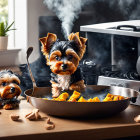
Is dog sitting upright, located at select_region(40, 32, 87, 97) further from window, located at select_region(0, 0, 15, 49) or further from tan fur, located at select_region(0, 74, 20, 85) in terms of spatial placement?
window, located at select_region(0, 0, 15, 49)

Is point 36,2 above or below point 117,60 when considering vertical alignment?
above

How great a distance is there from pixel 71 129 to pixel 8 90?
38cm

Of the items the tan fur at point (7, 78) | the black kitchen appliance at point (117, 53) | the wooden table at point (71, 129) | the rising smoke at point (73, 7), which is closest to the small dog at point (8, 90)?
the tan fur at point (7, 78)

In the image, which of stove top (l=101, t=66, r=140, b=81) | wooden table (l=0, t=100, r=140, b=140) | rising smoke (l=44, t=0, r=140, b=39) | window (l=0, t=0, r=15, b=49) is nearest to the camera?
wooden table (l=0, t=100, r=140, b=140)

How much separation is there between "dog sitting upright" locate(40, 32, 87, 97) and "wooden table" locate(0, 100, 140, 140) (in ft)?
0.71

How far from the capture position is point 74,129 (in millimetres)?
1246

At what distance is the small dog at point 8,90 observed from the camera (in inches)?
59.1

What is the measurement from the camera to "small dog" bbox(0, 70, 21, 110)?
1.50 metres

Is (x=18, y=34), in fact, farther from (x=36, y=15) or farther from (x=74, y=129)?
(x=74, y=129)

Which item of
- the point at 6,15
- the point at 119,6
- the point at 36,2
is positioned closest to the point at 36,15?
the point at 36,2

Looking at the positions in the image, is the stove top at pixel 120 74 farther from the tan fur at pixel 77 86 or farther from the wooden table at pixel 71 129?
the wooden table at pixel 71 129

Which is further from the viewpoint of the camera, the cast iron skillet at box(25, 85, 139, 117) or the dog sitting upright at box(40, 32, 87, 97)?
the dog sitting upright at box(40, 32, 87, 97)

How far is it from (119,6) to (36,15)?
2.97 feet

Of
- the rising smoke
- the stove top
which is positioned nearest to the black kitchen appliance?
the stove top
